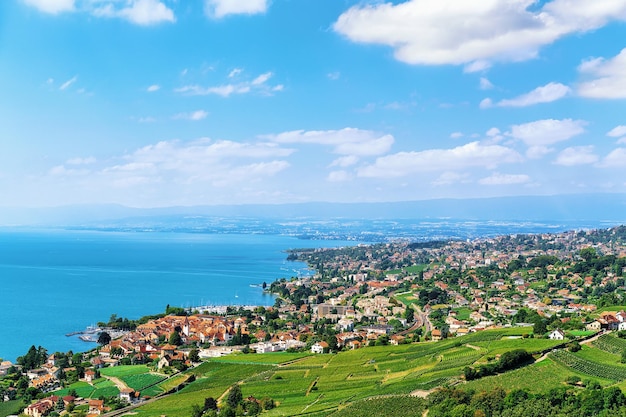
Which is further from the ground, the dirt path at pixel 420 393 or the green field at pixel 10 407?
the dirt path at pixel 420 393

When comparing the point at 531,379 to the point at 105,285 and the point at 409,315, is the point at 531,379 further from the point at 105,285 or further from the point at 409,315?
the point at 105,285

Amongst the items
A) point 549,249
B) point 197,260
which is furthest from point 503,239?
point 197,260

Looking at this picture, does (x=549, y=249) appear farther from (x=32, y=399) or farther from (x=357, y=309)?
Result: (x=32, y=399)

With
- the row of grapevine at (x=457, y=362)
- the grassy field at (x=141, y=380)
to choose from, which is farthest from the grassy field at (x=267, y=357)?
the row of grapevine at (x=457, y=362)

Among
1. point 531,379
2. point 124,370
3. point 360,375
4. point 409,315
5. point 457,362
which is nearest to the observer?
point 531,379

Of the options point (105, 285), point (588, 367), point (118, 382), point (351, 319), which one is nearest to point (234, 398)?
point (118, 382)

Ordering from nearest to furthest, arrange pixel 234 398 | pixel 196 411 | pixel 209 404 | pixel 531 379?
pixel 531 379, pixel 196 411, pixel 209 404, pixel 234 398

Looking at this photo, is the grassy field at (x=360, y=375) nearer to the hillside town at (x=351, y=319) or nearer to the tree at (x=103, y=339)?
the hillside town at (x=351, y=319)
